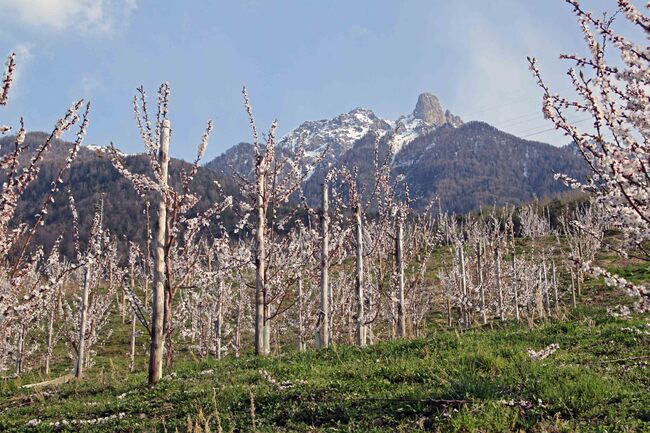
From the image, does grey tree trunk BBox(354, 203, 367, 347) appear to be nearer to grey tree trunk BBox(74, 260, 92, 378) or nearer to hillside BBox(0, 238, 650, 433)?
hillside BBox(0, 238, 650, 433)

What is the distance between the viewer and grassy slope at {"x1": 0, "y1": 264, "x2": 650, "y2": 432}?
597cm

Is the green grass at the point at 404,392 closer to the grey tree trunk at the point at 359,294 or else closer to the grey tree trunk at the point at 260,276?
the grey tree trunk at the point at 260,276

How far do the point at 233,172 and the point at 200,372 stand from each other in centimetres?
604

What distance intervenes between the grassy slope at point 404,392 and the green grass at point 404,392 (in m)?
0.02

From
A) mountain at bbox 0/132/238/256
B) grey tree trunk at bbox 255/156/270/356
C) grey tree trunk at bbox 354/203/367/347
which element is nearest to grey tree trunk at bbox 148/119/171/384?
grey tree trunk at bbox 255/156/270/356

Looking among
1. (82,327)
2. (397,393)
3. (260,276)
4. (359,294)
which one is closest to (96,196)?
(82,327)

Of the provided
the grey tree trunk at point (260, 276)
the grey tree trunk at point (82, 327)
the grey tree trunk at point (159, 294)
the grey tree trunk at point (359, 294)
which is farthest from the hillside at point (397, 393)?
the grey tree trunk at point (82, 327)

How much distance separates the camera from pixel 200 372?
11117mm

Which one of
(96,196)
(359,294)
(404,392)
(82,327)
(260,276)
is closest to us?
(404,392)

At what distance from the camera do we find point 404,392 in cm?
710

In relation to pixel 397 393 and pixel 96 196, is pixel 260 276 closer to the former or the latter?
pixel 397 393

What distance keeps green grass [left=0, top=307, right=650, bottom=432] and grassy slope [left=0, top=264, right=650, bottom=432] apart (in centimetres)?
2

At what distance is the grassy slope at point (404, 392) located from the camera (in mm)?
5969

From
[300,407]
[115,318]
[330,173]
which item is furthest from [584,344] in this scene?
[115,318]
